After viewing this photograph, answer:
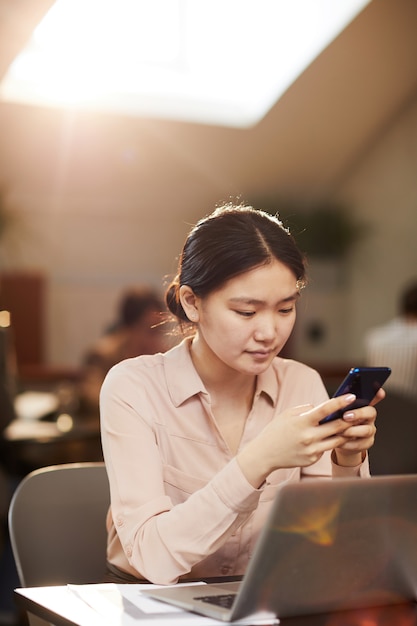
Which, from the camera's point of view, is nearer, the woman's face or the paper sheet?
the paper sheet

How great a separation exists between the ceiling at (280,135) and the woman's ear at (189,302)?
→ 16.6 feet

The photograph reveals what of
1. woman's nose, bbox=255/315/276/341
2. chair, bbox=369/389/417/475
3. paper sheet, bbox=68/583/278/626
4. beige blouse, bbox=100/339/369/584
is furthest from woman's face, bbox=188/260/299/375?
chair, bbox=369/389/417/475

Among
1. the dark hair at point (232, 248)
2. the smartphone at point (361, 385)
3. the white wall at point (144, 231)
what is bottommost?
the smartphone at point (361, 385)

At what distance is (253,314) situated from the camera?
1447 mm

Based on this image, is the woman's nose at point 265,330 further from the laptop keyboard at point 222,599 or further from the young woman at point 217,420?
the laptop keyboard at point 222,599

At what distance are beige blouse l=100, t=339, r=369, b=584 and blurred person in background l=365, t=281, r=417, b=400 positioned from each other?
2.39 m

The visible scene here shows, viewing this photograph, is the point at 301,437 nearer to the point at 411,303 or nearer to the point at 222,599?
the point at 222,599

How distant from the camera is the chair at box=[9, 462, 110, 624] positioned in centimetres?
167

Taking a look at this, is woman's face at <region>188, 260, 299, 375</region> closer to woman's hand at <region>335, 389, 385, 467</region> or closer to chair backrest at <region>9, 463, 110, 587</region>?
woman's hand at <region>335, 389, 385, 467</region>

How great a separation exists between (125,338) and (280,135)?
3.67 metres

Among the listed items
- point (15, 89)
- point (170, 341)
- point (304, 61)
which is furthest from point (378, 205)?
point (170, 341)

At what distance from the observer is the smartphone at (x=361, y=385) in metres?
1.18

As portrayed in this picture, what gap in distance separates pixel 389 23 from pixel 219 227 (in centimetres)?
525

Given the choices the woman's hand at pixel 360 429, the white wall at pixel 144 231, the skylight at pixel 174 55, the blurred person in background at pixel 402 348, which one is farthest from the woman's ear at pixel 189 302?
the white wall at pixel 144 231
